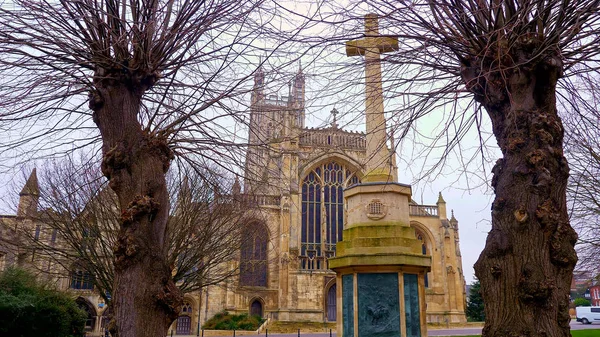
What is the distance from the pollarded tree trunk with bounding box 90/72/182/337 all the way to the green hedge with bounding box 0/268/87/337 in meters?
10.4

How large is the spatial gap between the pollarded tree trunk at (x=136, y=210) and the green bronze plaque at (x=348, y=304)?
22.2 ft

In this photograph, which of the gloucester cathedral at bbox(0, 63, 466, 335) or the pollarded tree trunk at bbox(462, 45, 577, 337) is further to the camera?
the gloucester cathedral at bbox(0, 63, 466, 335)

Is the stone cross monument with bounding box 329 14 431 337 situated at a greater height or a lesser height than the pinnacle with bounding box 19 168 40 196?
lesser

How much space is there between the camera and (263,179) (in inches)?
265

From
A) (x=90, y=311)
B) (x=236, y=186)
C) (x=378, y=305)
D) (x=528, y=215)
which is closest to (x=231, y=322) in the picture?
(x=90, y=311)

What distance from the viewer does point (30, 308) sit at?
46.8 ft

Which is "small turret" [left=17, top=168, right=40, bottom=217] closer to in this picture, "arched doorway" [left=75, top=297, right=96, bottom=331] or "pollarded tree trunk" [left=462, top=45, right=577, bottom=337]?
"pollarded tree trunk" [left=462, top=45, right=577, bottom=337]

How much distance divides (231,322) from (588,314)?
26.2 m

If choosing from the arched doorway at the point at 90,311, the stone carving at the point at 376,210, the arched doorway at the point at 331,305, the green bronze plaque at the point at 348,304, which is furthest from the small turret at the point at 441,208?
the green bronze plaque at the point at 348,304

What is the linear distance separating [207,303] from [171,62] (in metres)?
27.1

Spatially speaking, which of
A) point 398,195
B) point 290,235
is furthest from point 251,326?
point 398,195

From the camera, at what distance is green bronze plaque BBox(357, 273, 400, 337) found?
34.7ft

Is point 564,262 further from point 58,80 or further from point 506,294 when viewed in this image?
point 58,80

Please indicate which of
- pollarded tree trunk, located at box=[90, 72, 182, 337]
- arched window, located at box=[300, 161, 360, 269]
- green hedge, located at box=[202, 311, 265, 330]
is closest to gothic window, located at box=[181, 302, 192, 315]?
green hedge, located at box=[202, 311, 265, 330]
